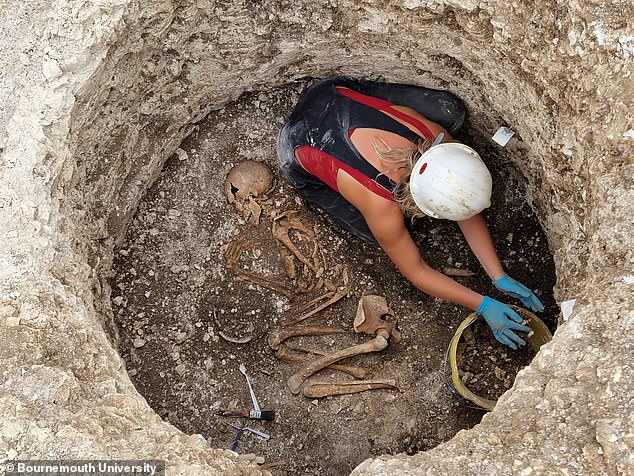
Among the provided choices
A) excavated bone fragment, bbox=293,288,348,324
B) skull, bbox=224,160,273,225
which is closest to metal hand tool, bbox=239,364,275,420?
excavated bone fragment, bbox=293,288,348,324

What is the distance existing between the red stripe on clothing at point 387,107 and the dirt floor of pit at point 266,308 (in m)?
0.53

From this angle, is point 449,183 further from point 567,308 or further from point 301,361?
point 301,361

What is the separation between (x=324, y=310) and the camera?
3.66 m

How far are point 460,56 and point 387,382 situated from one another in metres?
1.79

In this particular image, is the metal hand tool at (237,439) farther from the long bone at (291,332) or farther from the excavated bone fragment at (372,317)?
the excavated bone fragment at (372,317)

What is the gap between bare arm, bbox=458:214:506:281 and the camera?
335cm

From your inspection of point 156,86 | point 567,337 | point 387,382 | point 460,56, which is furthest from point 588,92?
point 156,86

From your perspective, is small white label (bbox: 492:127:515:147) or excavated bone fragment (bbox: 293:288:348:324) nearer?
small white label (bbox: 492:127:515:147)

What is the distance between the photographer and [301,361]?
3551mm

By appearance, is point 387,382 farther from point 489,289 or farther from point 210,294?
point 210,294

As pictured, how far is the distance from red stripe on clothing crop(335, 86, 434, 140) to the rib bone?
115 centimetres

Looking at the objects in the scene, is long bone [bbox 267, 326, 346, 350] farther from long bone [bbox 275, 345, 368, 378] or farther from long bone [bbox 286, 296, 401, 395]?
long bone [bbox 286, 296, 401, 395]

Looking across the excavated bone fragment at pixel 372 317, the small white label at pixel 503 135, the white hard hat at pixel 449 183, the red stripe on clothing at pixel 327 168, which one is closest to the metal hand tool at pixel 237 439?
the excavated bone fragment at pixel 372 317

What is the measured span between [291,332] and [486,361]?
1.12m
